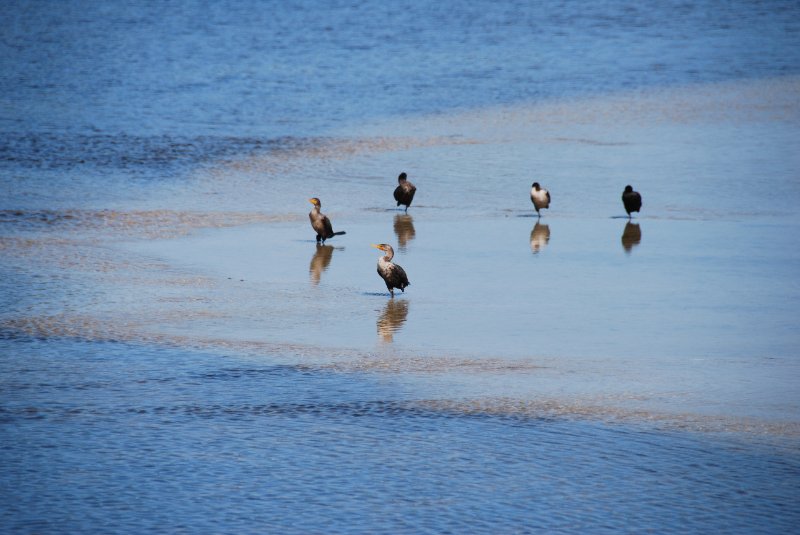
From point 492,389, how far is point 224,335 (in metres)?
3.10

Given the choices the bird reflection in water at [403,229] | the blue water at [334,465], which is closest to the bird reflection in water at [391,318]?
the blue water at [334,465]

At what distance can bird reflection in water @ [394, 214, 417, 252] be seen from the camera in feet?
59.2

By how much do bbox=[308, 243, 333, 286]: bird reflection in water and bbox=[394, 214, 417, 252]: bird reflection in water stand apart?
3.41 feet

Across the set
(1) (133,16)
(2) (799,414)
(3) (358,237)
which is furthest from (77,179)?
(1) (133,16)

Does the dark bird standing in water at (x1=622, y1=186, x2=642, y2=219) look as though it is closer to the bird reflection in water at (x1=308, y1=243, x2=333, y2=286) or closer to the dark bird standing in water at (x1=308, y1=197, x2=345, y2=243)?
the dark bird standing in water at (x1=308, y1=197, x2=345, y2=243)

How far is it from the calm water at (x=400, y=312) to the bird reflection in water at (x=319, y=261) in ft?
0.28

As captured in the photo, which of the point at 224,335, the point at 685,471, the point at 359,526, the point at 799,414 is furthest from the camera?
the point at 224,335

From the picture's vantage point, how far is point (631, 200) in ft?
65.8

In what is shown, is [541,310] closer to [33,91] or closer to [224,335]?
[224,335]

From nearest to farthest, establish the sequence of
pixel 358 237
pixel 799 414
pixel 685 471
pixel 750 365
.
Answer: pixel 685 471
pixel 799 414
pixel 750 365
pixel 358 237

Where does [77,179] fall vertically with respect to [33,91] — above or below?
below

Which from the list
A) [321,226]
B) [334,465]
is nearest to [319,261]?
[321,226]

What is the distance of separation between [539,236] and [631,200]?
232cm

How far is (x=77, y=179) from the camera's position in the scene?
74.4 ft
